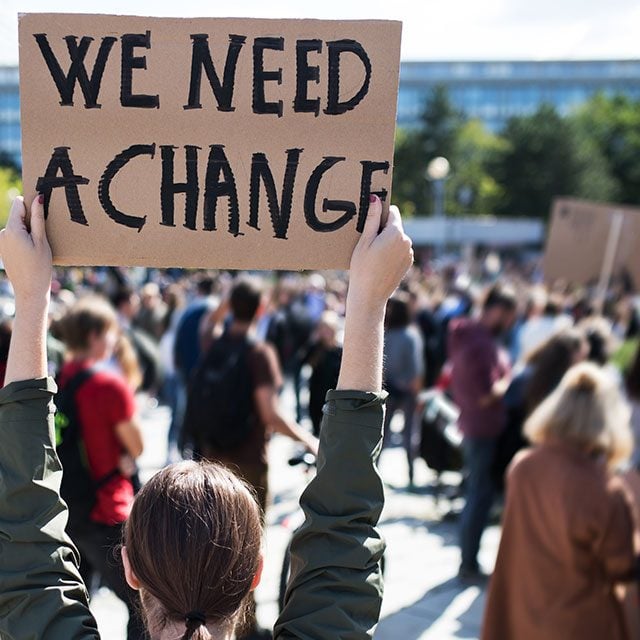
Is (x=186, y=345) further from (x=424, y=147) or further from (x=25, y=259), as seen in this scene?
(x=424, y=147)

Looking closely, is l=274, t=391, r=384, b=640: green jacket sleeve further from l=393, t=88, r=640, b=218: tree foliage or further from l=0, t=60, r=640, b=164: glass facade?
l=0, t=60, r=640, b=164: glass facade

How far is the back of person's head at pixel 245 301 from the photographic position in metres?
4.80

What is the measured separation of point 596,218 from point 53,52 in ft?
41.4

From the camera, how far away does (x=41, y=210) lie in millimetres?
1770

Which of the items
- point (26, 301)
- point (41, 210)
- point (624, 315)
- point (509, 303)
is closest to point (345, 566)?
point (26, 301)

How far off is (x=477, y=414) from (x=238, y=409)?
182 cm

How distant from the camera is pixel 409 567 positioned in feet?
20.0

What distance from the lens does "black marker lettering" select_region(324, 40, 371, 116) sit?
71.7 inches

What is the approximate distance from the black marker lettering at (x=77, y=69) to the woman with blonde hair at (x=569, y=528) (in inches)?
82.0

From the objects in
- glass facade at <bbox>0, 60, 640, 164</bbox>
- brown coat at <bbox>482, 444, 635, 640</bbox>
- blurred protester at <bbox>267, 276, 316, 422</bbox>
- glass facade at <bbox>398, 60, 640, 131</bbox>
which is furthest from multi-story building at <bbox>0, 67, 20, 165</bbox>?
brown coat at <bbox>482, 444, 635, 640</bbox>

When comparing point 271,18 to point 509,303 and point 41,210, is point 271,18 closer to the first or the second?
point 41,210

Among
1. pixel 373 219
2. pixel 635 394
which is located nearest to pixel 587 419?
pixel 635 394

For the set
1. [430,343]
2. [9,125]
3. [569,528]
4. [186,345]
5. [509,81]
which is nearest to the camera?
[569,528]

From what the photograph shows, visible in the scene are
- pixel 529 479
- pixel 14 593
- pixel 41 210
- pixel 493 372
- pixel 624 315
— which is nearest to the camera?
pixel 14 593
